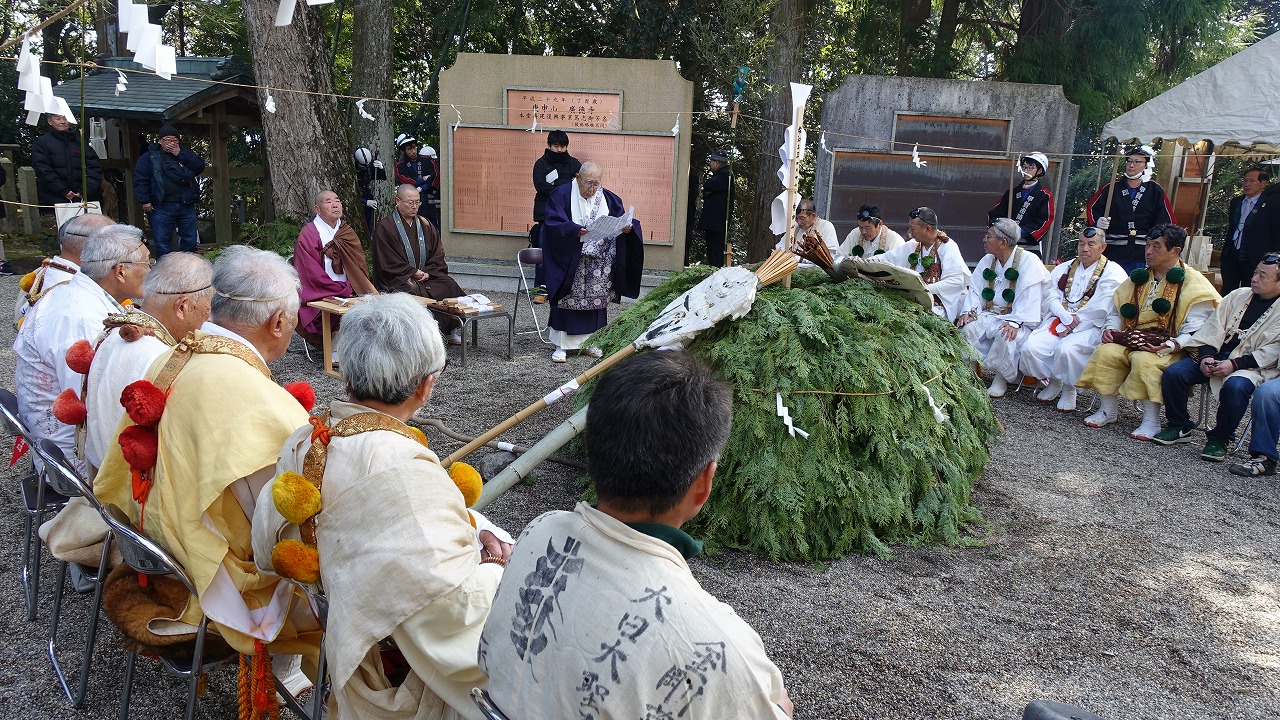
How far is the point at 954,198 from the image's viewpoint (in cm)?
1166

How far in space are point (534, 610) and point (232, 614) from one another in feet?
4.17

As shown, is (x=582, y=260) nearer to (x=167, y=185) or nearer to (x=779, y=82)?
(x=779, y=82)

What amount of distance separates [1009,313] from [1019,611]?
14.8 feet

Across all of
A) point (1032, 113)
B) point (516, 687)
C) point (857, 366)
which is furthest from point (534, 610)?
point (1032, 113)

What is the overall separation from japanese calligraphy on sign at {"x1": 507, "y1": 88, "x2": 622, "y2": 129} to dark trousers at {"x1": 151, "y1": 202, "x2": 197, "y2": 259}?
4.38 meters

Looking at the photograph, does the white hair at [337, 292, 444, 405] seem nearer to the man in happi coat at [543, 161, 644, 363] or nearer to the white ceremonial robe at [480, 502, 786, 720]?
the white ceremonial robe at [480, 502, 786, 720]

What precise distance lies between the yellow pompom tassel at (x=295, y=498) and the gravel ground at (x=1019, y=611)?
138cm

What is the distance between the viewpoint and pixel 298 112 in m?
10.2

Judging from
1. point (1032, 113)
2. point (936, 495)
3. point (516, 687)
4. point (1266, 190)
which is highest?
point (1032, 113)

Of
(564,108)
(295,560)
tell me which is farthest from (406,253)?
(295,560)

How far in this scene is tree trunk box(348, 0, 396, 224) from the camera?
12.2 m

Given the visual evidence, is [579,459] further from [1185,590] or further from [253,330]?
[1185,590]

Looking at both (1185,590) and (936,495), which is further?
(936,495)

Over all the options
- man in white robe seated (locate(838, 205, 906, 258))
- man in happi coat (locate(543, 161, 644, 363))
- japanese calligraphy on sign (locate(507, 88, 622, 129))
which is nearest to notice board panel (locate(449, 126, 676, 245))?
japanese calligraphy on sign (locate(507, 88, 622, 129))
